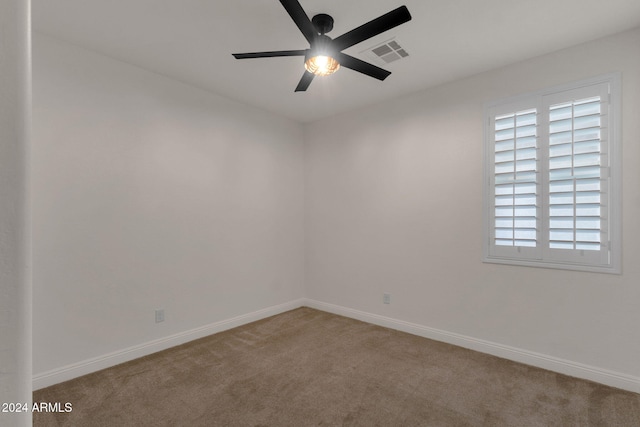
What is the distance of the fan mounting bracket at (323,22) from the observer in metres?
2.19

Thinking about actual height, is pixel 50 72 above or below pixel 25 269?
above

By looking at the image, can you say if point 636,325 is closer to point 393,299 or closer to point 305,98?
point 393,299

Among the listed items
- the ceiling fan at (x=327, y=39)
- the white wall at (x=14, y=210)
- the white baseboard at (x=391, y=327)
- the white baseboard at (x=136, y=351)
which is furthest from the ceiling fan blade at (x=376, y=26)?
the white baseboard at (x=136, y=351)

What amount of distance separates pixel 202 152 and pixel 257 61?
3.91 feet

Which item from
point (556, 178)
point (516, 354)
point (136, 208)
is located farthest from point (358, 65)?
point (516, 354)

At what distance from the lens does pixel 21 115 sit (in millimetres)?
486

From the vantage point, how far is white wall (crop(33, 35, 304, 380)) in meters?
2.54

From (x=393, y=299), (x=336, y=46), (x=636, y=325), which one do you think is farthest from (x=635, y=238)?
(x=336, y=46)

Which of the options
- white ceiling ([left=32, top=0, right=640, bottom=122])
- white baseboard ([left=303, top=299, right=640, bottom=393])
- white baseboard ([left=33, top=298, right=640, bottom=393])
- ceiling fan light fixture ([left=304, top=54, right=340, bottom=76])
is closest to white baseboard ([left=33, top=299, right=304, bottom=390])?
white baseboard ([left=33, top=298, right=640, bottom=393])

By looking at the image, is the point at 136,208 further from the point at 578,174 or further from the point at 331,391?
the point at 578,174

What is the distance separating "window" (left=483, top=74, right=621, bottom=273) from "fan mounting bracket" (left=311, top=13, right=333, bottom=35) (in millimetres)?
1813

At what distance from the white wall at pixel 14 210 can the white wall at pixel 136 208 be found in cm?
260

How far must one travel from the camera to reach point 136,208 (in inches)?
118

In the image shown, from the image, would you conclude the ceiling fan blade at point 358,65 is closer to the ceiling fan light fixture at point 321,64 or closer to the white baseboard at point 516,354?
the ceiling fan light fixture at point 321,64
